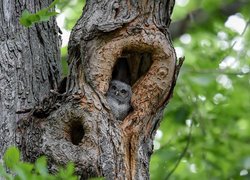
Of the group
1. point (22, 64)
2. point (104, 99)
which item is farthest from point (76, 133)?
point (22, 64)

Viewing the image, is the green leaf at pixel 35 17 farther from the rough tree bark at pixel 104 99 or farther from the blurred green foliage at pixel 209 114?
the blurred green foliage at pixel 209 114

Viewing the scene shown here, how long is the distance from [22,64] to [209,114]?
2491 millimetres

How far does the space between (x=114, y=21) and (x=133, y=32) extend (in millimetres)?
91

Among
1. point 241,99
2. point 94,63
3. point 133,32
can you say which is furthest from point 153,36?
point 241,99

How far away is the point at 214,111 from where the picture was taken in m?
5.03

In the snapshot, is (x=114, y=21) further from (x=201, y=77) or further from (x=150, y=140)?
(x=201, y=77)

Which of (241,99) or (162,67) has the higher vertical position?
(241,99)

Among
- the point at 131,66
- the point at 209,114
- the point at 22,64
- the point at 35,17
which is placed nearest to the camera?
the point at 35,17

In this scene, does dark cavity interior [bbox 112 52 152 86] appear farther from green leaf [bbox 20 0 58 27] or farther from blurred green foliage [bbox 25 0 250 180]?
blurred green foliage [bbox 25 0 250 180]

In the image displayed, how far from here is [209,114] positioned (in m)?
5.16

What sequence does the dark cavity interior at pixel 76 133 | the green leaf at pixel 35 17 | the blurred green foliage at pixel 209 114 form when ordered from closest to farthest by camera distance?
the green leaf at pixel 35 17 < the dark cavity interior at pixel 76 133 < the blurred green foliage at pixel 209 114

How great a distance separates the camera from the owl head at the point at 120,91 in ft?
9.76

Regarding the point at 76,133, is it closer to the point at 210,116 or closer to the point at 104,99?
the point at 104,99

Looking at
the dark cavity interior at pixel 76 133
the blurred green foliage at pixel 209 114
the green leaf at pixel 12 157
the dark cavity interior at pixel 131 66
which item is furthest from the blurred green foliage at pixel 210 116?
the green leaf at pixel 12 157
